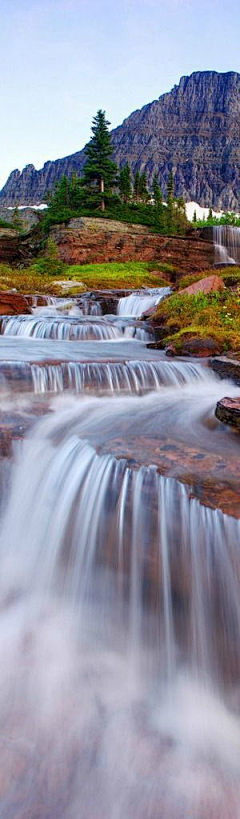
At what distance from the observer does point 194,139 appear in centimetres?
13200

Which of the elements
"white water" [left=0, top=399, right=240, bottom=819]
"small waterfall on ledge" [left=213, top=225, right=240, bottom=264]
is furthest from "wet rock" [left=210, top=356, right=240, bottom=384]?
"small waterfall on ledge" [left=213, top=225, right=240, bottom=264]

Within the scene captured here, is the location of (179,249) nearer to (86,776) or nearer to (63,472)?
(63,472)

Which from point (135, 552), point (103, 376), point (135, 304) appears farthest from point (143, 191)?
point (135, 552)

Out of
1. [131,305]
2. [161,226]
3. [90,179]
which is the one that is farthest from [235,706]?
[90,179]

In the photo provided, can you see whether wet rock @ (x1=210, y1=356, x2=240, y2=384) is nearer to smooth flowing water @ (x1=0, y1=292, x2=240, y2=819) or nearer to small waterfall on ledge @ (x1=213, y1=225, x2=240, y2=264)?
smooth flowing water @ (x1=0, y1=292, x2=240, y2=819)

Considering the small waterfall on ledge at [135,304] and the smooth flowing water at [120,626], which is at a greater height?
the small waterfall on ledge at [135,304]

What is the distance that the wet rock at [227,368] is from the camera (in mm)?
7453

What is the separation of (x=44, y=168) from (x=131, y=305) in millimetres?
179861

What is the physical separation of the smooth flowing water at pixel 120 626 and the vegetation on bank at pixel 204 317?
171 inches

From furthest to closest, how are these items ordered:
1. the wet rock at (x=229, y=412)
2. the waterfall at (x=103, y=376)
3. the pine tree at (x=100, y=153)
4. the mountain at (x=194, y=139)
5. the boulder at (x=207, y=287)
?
the mountain at (x=194, y=139) < the pine tree at (x=100, y=153) < the boulder at (x=207, y=287) < the waterfall at (x=103, y=376) < the wet rock at (x=229, y=412)

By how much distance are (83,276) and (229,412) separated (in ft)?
67.6

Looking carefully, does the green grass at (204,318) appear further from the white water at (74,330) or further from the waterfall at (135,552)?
the waterfall at (135,552)

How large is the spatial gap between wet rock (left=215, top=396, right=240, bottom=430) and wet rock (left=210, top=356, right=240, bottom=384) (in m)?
2.16

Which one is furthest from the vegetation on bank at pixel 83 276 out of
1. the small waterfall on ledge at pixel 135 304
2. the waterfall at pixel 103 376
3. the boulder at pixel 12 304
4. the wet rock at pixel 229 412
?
the wet rock at pixel 229 412
